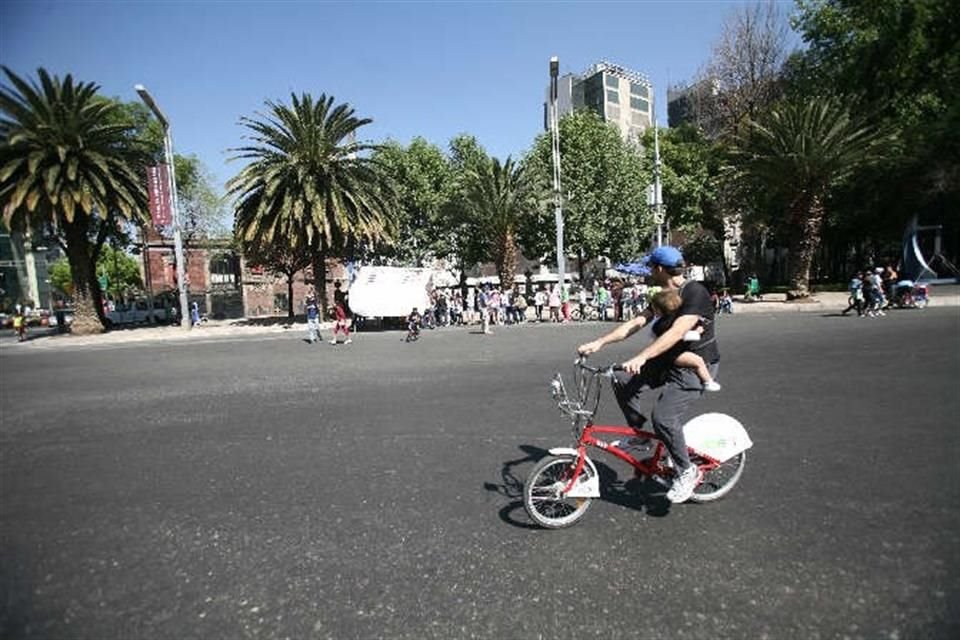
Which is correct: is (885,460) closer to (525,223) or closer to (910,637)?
(910,637)

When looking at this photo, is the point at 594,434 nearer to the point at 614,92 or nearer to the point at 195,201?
the point at 195,201

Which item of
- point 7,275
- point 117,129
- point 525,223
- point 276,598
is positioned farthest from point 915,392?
point 7,275

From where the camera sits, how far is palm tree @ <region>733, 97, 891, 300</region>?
23781mm

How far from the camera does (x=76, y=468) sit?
582 cm

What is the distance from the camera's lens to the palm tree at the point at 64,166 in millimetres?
24938

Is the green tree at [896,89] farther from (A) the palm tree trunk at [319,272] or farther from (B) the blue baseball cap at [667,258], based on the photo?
(B) the blue baseball cap at [667,258]

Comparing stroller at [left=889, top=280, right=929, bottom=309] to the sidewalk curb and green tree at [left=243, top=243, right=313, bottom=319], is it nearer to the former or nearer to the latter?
the sidewalk curb

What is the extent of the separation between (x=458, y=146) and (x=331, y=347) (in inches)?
1178

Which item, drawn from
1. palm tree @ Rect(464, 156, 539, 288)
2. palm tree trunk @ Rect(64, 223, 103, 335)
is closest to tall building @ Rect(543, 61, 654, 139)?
palm tree @ Rect(464, 156, 539, 288)

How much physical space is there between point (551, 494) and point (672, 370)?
122 centimetres

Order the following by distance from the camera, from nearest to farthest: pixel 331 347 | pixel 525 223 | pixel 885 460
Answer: pixel 885 460
pixel 331 347
pixel 525 223

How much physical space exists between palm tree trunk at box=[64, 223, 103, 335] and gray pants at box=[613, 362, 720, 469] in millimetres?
30785

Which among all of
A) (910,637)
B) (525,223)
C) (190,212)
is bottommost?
(910,637)

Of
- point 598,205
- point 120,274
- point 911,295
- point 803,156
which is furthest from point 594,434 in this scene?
point 120,274
